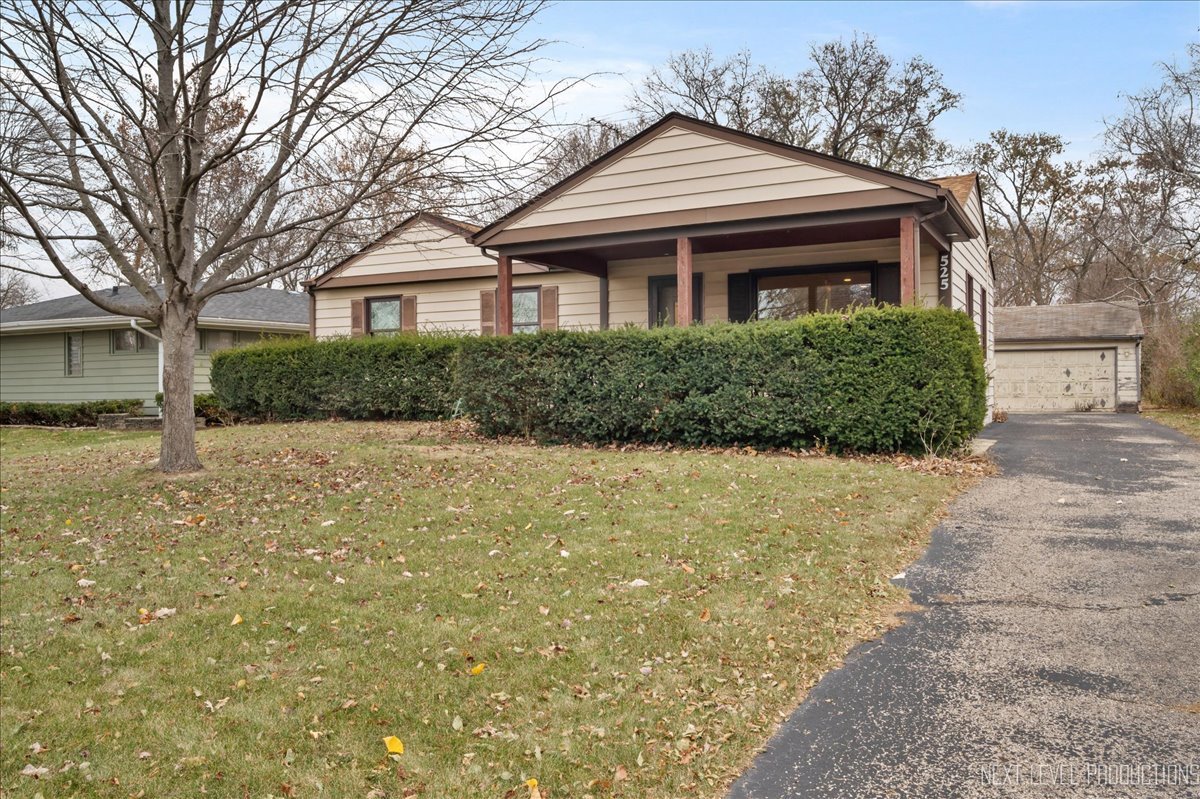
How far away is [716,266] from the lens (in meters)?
13.9

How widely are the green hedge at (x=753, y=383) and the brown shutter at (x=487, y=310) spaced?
457 cm

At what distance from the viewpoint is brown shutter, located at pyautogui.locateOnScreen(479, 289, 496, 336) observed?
16266mm

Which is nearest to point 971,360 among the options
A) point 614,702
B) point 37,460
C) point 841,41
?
point 614,702

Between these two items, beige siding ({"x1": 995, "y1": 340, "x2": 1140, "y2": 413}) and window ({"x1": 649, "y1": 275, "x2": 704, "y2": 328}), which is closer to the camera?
window ({"x1": 649, "y1": 275, "x2": 704, "y2": 328})

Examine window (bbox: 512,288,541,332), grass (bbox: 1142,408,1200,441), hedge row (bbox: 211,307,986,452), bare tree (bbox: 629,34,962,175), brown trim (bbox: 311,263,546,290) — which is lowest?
grass (bbox: 1142,408,1200,441)

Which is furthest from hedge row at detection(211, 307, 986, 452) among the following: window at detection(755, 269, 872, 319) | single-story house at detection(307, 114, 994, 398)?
window at detection(755, 269, 872, 319)

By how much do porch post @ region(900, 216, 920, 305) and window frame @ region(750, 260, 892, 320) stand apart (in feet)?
7.20

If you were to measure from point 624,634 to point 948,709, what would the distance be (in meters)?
1.50

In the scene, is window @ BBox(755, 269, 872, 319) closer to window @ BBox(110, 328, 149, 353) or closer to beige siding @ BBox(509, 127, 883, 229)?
beige siding @ BBox(509, 127, 883, 229)

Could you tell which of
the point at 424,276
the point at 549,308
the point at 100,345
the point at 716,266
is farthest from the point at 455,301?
the point at 100,345

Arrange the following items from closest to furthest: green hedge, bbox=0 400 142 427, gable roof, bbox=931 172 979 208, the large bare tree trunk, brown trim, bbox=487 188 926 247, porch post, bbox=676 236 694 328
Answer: the large bare tree trunk → brown trim, bbox=487 188 926 247 → porch post, bbox=676 236 694 328 → gable roof, bbox=931 172 979 208 → green hedge, bbox=0 400 142 427

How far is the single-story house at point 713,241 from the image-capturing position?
10.6m

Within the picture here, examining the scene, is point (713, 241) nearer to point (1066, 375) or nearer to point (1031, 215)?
point (1066, 375)

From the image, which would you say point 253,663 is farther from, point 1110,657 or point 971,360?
point 971,360
